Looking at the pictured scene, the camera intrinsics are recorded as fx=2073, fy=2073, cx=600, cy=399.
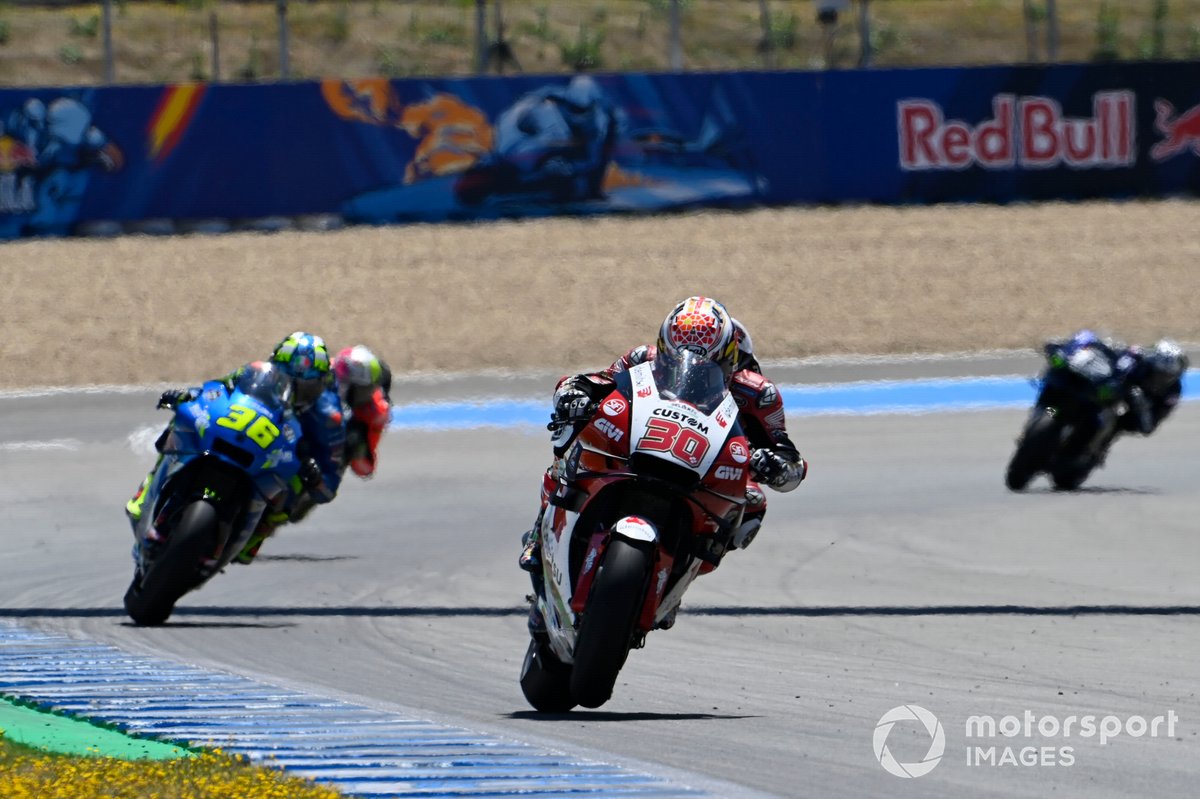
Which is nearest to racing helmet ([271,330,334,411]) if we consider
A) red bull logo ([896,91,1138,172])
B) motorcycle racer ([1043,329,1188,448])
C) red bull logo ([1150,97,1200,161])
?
motorcycle racer ([1043,329,1188,448])

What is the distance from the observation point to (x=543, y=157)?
Answer: 25.5 m

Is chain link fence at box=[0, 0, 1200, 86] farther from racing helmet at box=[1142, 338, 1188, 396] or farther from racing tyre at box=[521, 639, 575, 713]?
racing tyre at box=[521, 639, 575, 713]

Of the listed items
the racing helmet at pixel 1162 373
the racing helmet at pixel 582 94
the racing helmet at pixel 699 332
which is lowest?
the racing helmet at pixel 582 94

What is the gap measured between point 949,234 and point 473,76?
20.1ft

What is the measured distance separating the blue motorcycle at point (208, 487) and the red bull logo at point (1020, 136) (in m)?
17.0

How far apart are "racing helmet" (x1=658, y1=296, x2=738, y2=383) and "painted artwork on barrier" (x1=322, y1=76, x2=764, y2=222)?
59.2 ft

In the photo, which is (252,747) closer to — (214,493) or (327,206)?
(214,493)

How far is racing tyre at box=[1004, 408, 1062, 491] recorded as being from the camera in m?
14.1

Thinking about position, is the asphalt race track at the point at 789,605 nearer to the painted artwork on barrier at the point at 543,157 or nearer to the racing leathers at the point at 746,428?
the racing leathers at the point at 746,428

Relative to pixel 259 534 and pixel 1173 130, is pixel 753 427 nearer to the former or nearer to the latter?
pixel 259 534

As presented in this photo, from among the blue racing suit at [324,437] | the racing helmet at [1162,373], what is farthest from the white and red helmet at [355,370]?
the racing helmet at [1162,373]

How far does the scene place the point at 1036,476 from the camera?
14.4m

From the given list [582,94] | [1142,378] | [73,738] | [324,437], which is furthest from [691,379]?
[582,94]

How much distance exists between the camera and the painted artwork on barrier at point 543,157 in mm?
25062
